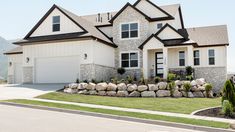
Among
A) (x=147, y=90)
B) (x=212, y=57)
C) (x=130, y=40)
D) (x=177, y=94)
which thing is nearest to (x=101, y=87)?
(x=147, y=90)

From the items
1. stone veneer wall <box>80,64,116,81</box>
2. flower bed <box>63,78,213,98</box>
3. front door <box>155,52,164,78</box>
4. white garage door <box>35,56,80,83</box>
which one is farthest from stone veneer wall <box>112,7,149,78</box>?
flower bed <box>63,78,213,98</box>

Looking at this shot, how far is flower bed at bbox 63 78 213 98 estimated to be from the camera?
69.5 ft

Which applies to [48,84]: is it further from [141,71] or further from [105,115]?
[105,115]

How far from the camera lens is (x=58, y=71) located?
2659cm

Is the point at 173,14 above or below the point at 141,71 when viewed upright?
above

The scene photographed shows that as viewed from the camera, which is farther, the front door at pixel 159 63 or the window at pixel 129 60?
the window at pixel 129 60

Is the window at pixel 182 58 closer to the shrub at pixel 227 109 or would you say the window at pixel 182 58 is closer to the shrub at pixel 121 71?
the shrub at pixel 121 71

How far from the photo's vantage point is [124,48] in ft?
95.5

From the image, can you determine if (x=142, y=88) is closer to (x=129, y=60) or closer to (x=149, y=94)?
(x=149, y=94)

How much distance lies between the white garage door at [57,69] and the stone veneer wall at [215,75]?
11.1 meters

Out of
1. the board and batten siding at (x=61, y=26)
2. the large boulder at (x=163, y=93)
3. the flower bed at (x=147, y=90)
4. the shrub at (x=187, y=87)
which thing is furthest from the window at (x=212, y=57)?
the board and batten siding at (x=61, y=26)

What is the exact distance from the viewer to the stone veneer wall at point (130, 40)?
28453mm

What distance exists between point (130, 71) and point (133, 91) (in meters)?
6.92

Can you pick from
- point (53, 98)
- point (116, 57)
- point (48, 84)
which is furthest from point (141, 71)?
point (53, 98)
